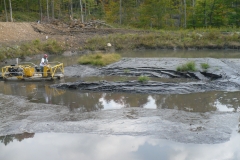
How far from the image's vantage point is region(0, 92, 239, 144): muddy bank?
8.48m

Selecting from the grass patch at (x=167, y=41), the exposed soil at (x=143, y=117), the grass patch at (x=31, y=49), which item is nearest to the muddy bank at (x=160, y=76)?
the exposed soil at (x=143, y=117)

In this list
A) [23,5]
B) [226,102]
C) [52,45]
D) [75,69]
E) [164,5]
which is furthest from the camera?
[23,5]

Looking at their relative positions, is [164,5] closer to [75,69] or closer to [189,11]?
[189,11]

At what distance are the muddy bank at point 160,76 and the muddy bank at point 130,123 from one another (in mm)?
2878

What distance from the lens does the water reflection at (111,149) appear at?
24.3 feet

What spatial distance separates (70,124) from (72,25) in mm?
28844

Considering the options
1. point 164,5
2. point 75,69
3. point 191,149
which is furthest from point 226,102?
point 164,5

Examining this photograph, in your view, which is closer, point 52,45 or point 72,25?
point 52,45

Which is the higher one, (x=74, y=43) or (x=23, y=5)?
(x=23, y=5)

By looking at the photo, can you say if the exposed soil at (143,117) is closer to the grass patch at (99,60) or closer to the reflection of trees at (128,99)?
the reflection of trees at (128,99)

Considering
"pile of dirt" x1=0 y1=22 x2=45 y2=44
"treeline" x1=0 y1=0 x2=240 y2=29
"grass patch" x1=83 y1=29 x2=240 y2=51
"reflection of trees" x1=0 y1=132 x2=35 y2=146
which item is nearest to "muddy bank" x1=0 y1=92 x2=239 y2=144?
"reflection of trees" x1=0 y1=132 x2=35 y2=146

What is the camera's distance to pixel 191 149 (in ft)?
24.9

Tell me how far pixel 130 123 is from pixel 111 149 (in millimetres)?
1737

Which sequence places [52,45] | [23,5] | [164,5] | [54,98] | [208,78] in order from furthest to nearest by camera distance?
[23,5] → [164,5] → [52,45] → [208,78] → [54,98]
